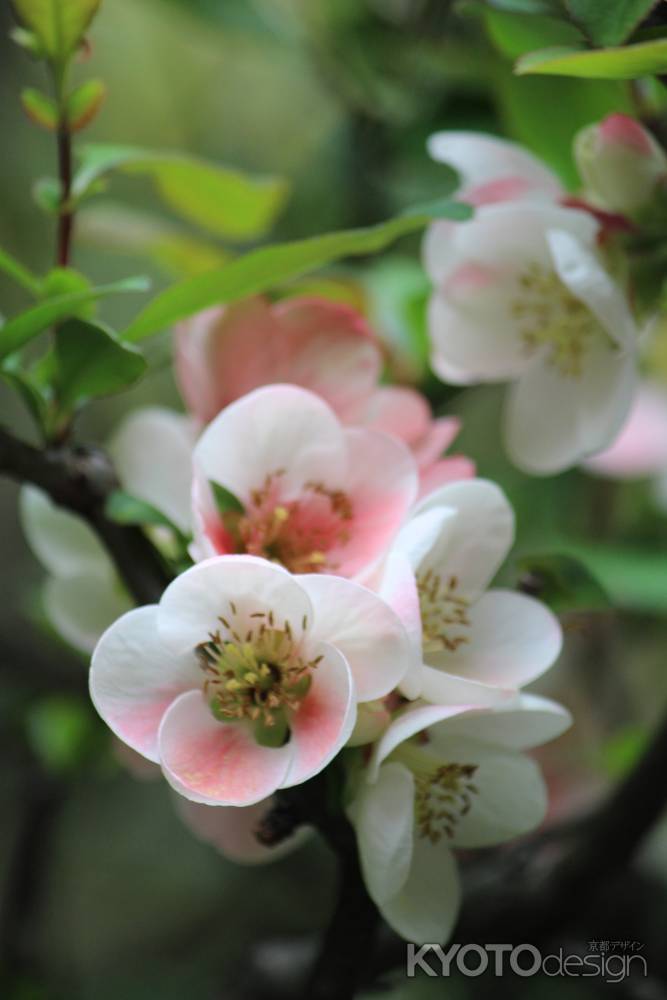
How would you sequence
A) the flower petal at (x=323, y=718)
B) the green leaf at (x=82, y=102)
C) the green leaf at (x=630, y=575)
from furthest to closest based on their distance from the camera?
1. the green leaf at (x=630, y=575)
2. the green leaf at (x=82, y=102)
3. the flower petal at (x=323, y=718)

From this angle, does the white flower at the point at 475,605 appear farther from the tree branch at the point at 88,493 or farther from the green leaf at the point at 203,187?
the green leaf at the point at 203,187

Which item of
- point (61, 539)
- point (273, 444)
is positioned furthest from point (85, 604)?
point (273, 444)

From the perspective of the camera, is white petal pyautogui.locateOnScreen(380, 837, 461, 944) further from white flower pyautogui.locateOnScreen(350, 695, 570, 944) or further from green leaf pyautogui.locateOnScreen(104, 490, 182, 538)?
green leaf pyautogui.locateOnScreen(104, 490, 182, 538)

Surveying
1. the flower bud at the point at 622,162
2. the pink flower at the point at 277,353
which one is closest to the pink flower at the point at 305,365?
the pink flower at the point at 277,353

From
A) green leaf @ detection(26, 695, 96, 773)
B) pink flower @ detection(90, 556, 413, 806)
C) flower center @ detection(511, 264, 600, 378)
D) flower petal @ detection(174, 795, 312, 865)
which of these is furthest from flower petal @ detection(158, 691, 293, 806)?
green leaf @ detection(26, 695, 96, 773)

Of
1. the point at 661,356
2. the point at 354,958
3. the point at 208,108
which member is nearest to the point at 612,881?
the point at 354,958

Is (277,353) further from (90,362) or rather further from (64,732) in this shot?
(64,732)
